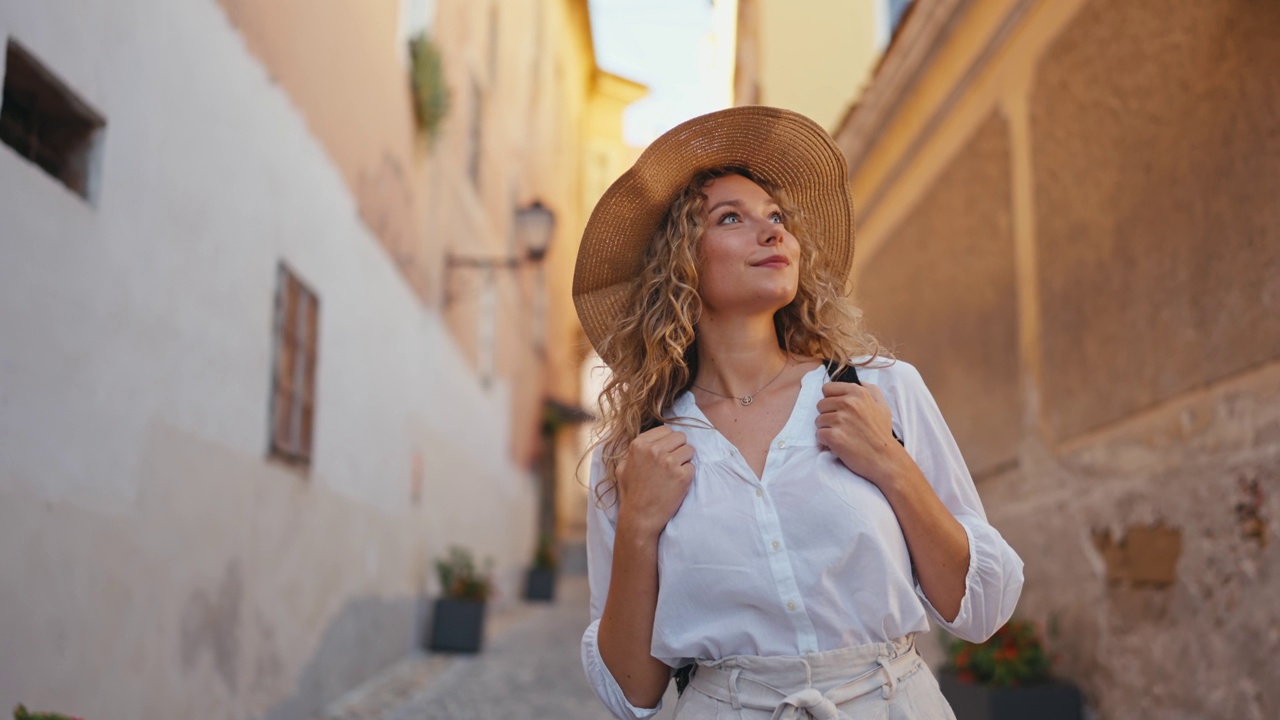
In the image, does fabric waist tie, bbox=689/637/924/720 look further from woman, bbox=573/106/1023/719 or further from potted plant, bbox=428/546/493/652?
potted plant, bbox=428/546/493/652

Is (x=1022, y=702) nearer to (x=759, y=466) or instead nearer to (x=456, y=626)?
(x=759, y=466)

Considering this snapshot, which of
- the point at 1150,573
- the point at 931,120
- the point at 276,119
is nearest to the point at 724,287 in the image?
the point at 1150,573

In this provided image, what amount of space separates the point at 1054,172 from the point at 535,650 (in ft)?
21.8

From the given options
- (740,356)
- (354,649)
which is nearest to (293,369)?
(354,649)

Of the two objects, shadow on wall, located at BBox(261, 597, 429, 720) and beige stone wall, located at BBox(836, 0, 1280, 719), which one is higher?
→ beige stone wall, located at BBox(836, 0, 1280, 719)

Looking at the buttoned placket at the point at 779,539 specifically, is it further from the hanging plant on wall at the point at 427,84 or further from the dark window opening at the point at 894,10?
the hanging plant on wall at the point at 427,84

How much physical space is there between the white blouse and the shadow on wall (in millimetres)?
4471

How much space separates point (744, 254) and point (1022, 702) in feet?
10.4

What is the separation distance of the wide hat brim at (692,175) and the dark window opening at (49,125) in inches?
85.8

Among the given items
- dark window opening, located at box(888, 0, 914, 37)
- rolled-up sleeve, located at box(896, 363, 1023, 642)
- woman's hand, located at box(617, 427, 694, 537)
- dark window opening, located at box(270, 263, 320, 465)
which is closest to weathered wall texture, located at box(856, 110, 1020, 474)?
dark window opening, located at box(888, 0, 914, 37)

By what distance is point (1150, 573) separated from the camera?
14.0 ft

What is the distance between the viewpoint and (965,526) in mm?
1941

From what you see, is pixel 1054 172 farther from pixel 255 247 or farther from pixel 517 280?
pixel 517 280

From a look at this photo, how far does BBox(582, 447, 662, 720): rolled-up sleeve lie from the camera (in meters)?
2.07
